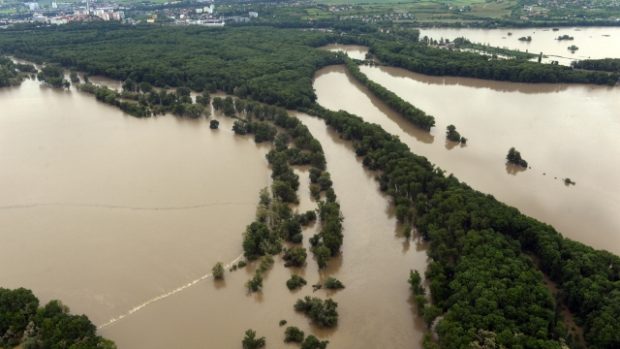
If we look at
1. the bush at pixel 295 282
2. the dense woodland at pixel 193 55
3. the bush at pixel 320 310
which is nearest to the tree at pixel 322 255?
the bush at pixel 295 282

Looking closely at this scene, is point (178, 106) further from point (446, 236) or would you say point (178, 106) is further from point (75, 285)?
point (446, 236)

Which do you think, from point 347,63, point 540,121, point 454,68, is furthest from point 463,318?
point 347,63

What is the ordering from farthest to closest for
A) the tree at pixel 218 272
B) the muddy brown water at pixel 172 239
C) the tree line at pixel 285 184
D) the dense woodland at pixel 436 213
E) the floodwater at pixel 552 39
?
the floodwater at pixel 552 39 < the tree line at pixel 285 184 < the tree at pixel 218 272 < the muddy brown water at pixel 172 239 < the dense woodland at pixel 436 213

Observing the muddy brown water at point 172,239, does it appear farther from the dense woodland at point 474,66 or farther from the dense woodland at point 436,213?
the dense woodland at point 474,66

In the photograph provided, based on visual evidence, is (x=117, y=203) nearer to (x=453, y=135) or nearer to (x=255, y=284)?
(x=255, y=284)

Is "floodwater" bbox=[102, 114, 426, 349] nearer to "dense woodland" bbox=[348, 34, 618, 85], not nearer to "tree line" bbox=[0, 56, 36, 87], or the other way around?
"dense woodland" bbox=[348, 34, 618, 85]

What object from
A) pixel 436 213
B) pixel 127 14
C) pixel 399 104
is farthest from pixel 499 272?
pixel 127 14
